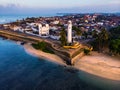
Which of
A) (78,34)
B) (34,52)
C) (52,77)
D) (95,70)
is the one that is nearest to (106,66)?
(95,70)

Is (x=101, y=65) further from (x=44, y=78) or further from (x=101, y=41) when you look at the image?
(x=101, y=41)

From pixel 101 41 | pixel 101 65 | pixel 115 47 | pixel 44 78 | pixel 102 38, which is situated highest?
pixel 102 38

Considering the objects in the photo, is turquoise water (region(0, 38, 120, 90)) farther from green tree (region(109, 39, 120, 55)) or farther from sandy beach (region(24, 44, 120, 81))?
green tree (region(109, 39, 120, 55))

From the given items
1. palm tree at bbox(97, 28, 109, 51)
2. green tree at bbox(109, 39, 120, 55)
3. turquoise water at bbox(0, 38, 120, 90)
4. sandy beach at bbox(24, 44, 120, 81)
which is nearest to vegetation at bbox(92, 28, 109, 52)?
palm tree at bbox(97, 28, 109, 51)

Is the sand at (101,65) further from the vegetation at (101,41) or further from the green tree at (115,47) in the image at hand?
the vegetation at (101,41)

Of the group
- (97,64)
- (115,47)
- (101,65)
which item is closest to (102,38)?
(115,47)

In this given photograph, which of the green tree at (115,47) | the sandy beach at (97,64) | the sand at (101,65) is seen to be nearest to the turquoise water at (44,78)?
the sandy beach at (97,64)
